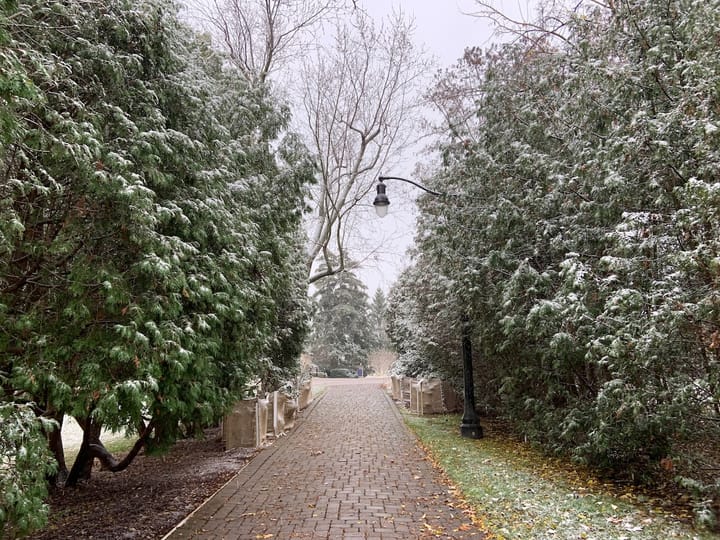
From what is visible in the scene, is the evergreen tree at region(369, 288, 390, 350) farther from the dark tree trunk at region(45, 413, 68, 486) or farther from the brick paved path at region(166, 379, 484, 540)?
the dark tree trunk at region(45, 413, 68, 486)

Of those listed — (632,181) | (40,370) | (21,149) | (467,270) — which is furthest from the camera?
(467,270)

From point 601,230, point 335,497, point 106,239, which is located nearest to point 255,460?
point 335,497

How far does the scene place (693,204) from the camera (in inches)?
176

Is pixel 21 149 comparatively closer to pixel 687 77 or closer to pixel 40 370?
pixel 40 370

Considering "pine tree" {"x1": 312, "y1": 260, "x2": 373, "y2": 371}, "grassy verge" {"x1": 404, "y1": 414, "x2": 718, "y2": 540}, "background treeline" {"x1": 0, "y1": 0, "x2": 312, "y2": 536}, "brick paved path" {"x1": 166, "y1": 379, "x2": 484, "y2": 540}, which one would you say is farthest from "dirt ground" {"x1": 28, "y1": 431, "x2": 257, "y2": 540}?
"pine tree" {"x1": 312, "y1": 260, "x2": 373, "y2": 371}

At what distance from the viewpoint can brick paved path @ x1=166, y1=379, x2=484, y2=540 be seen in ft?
16.4

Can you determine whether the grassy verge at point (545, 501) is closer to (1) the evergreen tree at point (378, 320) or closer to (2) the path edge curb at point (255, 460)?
(2) the path edge curb at point (255, 460)

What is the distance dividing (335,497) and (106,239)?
4.09m

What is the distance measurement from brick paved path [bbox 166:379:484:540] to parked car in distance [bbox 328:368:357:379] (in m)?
32.1

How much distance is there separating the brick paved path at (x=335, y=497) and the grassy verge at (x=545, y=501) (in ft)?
1.19

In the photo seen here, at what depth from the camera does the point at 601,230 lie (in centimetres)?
660

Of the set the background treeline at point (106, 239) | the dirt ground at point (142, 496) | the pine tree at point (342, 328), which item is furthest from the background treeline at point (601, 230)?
the pine tree at point (342, 328)

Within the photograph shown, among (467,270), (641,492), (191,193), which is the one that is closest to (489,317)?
(467,270)

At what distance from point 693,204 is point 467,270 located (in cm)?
409
